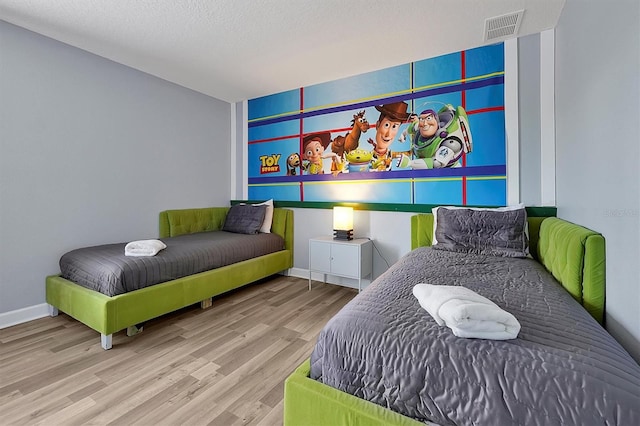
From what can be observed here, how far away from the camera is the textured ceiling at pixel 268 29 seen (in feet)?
6.80

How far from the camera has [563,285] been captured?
158 cm

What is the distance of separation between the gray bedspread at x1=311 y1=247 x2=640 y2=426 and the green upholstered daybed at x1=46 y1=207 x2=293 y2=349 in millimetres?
1645

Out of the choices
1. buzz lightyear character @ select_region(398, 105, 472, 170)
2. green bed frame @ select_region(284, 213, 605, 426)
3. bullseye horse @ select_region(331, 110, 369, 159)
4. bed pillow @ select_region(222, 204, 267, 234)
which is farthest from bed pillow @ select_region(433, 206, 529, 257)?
bed pillow @ select_region(222, 204, 267, 234)

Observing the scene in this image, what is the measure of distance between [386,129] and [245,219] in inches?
80.7

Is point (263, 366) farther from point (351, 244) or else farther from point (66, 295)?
point (66, 295)

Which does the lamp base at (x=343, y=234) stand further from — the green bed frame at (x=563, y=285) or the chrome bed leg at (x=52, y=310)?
the chrome bed leg at (x=52, y=310)

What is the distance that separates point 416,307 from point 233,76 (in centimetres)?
324

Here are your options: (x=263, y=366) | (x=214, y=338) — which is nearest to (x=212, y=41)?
(x=214, y=338)

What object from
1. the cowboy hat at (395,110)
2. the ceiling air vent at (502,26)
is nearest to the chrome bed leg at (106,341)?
the cowboy hat at (395,110)

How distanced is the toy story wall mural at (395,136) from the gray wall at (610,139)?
0.71 metres

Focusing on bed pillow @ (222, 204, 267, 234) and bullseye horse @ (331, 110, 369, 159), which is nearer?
bullseye horse @ (331, 110, 369, 159)

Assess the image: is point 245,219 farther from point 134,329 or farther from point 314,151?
point 134,329

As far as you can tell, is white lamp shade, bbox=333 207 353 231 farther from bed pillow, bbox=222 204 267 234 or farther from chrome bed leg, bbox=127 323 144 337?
chrome bed leg, bbox=127 323 144 337

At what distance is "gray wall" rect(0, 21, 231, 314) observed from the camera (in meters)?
2.30
